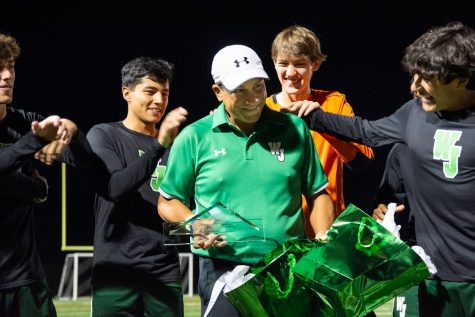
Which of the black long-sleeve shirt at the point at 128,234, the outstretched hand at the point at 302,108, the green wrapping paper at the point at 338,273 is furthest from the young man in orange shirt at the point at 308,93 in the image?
the green wrapping paper at the point at 338,273

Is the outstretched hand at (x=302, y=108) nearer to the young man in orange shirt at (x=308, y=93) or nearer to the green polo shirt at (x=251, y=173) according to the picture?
the green polo shirt at (x=251, y=173)

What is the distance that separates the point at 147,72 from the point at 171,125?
0.99m

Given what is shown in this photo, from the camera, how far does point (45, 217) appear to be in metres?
11.9

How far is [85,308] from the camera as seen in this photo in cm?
1024

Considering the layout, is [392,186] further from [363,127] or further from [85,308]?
[85,308]

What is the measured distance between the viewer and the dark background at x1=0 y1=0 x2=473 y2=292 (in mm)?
11914

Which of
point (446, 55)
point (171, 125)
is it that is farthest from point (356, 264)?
point (171, 125)

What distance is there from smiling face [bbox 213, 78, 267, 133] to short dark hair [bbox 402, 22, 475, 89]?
Answer: 0.60 m

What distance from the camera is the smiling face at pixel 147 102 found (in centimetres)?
511

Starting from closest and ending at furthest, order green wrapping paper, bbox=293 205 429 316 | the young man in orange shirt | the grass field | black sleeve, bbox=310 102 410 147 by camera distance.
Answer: green wrapping paper, bbox=293 205 429 316
black sleeve, bbox=310 102 410 147
the young man in orange shirt
the grass field

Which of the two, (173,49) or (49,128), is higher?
(49,128)

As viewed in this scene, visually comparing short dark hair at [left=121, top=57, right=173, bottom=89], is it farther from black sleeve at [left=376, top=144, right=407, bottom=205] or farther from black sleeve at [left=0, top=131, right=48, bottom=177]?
black sleeve at [left=376, top=144, right=407, bottom=205]

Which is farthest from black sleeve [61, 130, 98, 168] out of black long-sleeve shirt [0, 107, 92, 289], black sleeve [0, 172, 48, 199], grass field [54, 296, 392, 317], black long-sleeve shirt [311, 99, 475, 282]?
grass field [54, 296, 392, 317]

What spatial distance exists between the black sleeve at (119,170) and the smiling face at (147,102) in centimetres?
30
